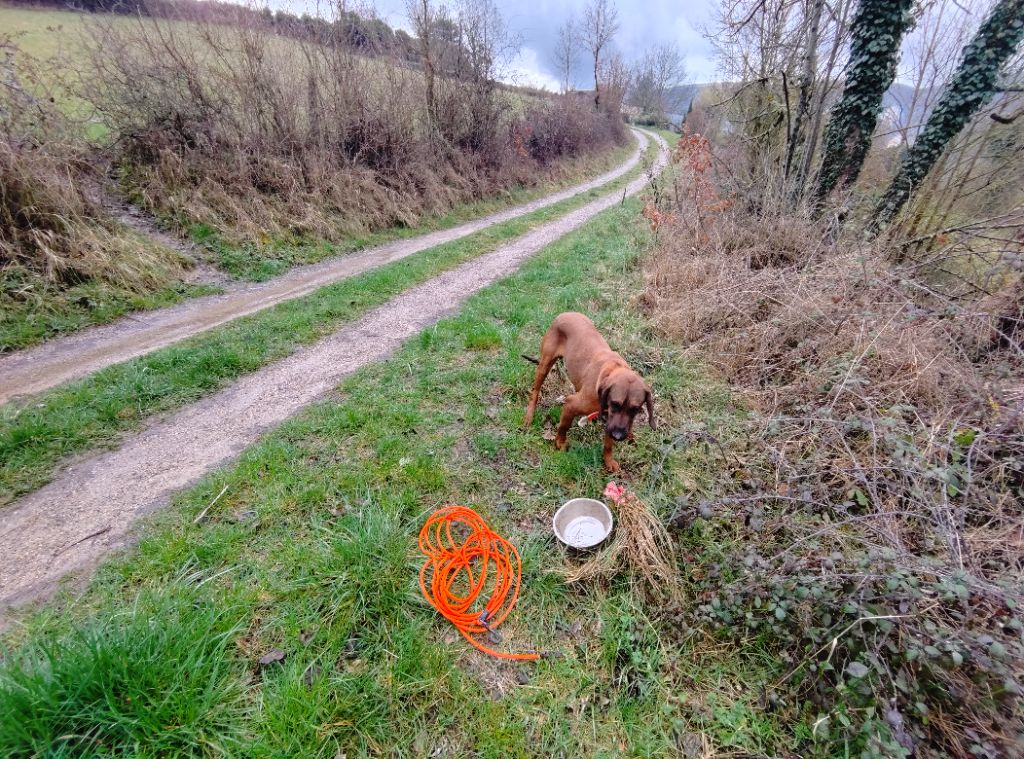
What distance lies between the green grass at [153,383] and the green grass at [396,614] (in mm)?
1488

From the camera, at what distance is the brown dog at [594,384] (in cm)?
330

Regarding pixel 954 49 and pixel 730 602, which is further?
pixel 954 49

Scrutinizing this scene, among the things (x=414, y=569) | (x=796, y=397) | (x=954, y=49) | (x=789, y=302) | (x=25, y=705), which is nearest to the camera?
(x=25, y=705)

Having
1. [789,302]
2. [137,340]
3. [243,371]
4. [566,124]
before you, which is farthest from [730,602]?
[566,124]

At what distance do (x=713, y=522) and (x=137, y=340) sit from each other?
7630mm

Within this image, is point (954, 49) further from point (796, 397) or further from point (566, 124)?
point (566, 124)

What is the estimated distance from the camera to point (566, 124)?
2350 cm

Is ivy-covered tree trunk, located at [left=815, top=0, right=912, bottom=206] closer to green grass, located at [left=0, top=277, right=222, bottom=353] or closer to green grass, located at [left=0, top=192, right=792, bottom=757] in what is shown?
green grass, located at [left=0, top=192, right=792, bottom=757]

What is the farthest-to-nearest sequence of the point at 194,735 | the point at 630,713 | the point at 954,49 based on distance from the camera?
the point at 954,49 < the point at 630,713 < the point at 194,735

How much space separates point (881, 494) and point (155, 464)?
593 centimetres

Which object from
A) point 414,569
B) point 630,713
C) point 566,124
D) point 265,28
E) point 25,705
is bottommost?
point 630,713

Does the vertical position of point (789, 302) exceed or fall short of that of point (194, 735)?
it exceeds it

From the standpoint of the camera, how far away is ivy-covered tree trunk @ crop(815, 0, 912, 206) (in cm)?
697

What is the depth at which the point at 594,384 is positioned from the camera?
144 inches
